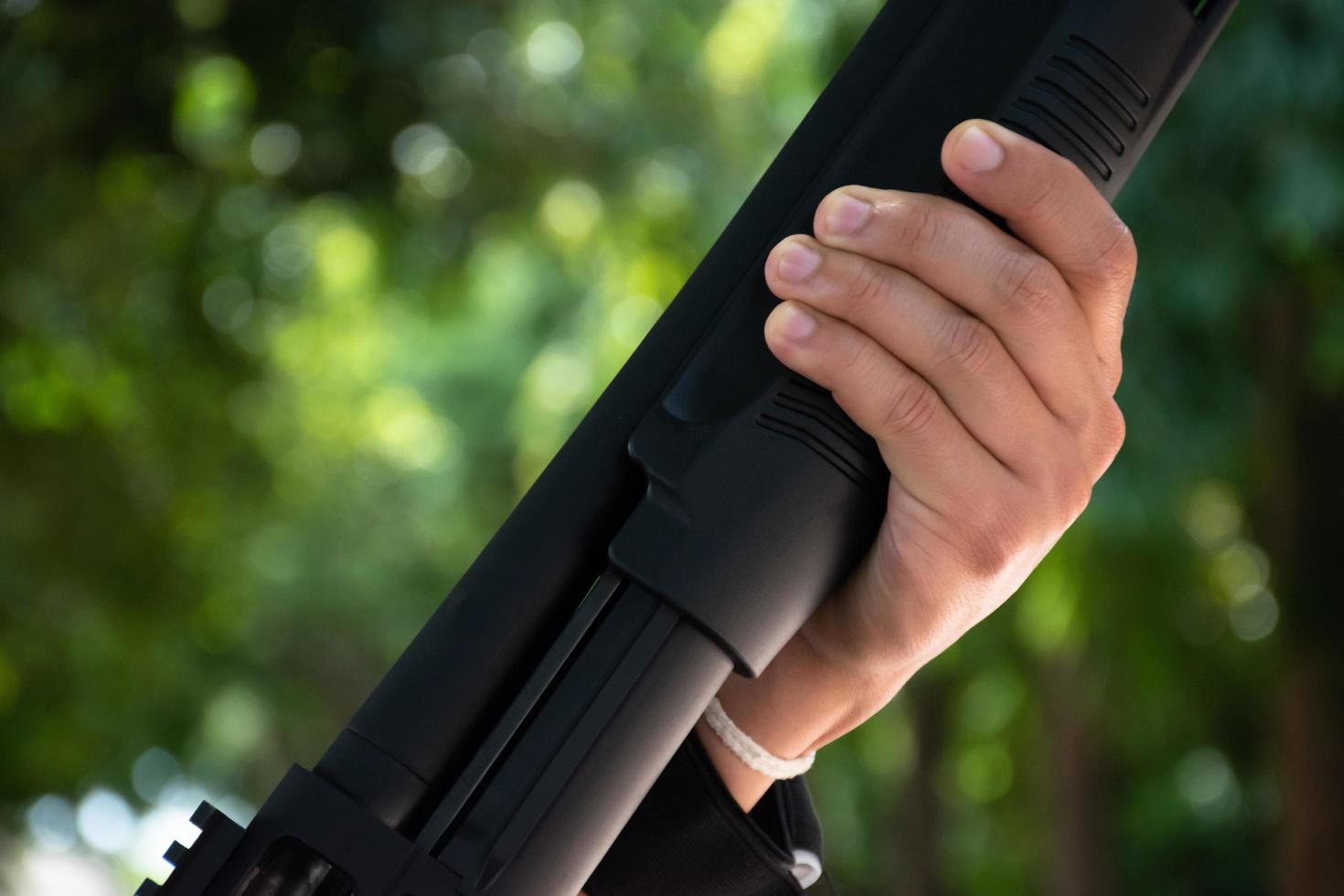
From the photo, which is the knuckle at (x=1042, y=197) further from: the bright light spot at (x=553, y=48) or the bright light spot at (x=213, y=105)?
the bright light spot at (x=553, y=48)

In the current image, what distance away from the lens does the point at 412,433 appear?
16.8 metres

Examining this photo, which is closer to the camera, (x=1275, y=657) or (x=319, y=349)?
(x=1275, y=657)

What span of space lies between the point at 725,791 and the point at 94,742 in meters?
6.39

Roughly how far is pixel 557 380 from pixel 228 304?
2.17 m

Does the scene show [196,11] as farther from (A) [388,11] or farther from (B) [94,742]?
(B) [94,742]

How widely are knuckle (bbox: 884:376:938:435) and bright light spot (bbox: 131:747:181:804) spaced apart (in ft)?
27.4

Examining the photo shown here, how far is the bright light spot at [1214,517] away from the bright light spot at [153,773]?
602 cm

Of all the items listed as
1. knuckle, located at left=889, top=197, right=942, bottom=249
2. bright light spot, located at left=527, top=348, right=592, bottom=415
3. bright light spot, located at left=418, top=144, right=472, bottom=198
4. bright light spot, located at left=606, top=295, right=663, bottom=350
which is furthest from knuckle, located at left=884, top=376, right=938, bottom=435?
bright light spot, located at left=527, top=348, right=592, bottom=415

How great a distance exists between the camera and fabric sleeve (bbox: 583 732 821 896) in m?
1.36

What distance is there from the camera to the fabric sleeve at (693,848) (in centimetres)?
136

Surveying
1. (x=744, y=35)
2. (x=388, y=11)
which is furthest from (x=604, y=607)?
(x=744, y=35)

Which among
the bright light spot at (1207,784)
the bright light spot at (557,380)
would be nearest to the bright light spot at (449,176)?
the bright light spot at (557,380)

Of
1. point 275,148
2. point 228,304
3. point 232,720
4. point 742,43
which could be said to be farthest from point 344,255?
point 232,720

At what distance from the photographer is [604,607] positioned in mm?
1156
